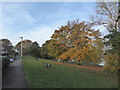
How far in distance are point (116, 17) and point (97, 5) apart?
9.33ft

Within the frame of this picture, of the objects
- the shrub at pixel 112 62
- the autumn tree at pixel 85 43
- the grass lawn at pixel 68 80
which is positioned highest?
the autumn tree at pixel 85 43

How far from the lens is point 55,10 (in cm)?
1296

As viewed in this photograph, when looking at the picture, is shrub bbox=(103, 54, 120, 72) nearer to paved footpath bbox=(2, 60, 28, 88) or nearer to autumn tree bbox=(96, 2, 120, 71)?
autumn tree bbox=(96, 2, 120, 71)

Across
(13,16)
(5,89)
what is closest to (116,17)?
(5,89)

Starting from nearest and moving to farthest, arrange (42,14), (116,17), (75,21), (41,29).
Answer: (116,17) → (42,14) → (41,29) → (75,21)

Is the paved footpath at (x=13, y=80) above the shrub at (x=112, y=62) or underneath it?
underneath

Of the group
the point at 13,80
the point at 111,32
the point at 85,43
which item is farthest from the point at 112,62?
the point at 85,43

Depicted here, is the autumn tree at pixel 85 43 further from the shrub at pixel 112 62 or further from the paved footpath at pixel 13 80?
the paved footpath at pixel 13 80

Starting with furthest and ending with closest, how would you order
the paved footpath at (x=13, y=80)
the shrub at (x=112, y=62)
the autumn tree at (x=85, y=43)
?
the autumn tree at (x=85, y=43) < the shrub at (x=112, y=62) < the paved footpath at (x=13, y=80)

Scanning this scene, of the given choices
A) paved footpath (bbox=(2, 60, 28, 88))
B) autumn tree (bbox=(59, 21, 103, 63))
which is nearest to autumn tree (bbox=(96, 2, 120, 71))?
autumn tree (bbox=(59, 21, 103, 63))

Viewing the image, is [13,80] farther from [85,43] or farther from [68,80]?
[85,43]

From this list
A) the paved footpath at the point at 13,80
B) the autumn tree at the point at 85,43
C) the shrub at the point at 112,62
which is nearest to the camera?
the paved footpath at the point at 13,80

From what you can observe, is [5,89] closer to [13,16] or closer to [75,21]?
[13,16]

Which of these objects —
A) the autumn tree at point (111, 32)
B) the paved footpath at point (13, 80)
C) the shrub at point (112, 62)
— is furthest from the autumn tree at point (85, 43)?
the paved footpath at point (13, 80)
